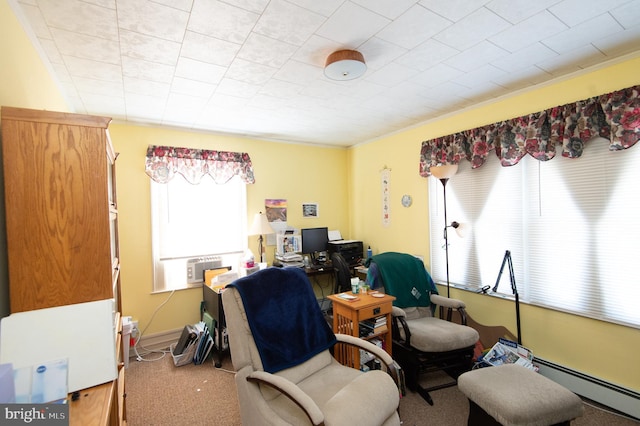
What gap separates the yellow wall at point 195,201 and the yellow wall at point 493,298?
82 centimetres

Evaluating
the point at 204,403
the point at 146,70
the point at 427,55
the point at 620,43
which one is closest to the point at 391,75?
the point at 427,55

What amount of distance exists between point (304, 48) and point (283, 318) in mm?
1775

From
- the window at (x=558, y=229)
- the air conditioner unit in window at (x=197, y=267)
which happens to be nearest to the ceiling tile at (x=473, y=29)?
the window at (x=558, y=229)

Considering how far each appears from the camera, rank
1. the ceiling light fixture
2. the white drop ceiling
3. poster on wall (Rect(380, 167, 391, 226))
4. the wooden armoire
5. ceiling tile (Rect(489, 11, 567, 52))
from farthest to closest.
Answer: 1. poster on wall (Rect(380, 167, 391, 226))
2. the ceiling light fixture
3. ceiling tile (Rect(489, 11, 567, 52))
4. the white drop ceiling
5. the wooden armoire

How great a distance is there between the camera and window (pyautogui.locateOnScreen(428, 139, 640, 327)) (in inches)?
82.0

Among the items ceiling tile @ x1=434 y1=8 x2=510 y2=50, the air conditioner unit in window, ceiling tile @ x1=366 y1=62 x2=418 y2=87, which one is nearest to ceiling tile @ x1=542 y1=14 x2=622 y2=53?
ceiling tile @ x1=434 y1=8 x2=510 y2=50

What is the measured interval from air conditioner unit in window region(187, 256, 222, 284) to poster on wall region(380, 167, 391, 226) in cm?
240

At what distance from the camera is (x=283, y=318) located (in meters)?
1.83

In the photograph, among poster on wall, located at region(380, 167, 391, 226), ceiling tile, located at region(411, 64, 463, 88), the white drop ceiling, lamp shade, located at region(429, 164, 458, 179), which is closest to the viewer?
the white drop ceiling

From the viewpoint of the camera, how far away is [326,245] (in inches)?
167

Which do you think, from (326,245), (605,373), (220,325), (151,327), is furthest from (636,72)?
(151,327)

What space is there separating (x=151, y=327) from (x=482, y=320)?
12.0 feet

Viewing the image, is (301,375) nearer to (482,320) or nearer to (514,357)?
(514,357)

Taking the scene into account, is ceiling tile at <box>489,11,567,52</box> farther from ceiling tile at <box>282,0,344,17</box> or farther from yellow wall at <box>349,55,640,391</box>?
ceiling tile at <box>282,0,344,17</box>
